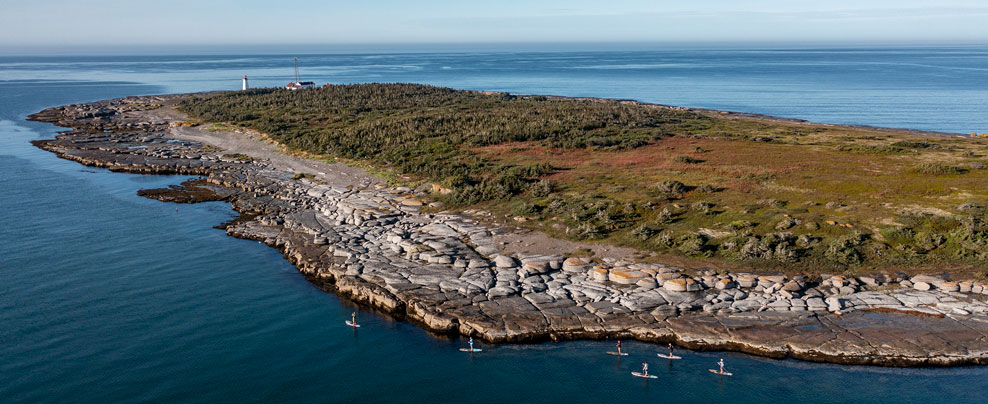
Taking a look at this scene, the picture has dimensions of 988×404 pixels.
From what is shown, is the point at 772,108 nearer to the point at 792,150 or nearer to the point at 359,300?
the point at 792,150

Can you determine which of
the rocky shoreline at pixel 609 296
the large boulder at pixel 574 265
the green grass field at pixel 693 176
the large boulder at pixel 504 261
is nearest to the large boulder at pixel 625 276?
the rocky shoreline at pixel 609 296

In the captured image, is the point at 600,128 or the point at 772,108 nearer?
the point at 600,128

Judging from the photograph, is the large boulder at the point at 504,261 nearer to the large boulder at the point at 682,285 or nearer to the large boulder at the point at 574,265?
the large boulder at the point at 574,265

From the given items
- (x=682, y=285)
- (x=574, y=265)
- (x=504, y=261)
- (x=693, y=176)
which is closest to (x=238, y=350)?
(x=504, y=261)

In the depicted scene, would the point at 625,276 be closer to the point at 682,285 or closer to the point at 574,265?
the point at 682,285

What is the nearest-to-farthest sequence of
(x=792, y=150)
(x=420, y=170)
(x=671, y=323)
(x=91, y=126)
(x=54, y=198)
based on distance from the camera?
(x=671, y=323) < (x=54, y=198) < (x=420, y=170) < (x=792, y=150) < (x=91, y=126)

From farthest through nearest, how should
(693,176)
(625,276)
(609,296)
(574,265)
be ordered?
(693,176) < (574,265) < (625,276) < (609,296)

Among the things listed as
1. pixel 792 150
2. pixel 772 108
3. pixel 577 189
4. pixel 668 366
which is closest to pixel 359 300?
pixel 668 366
